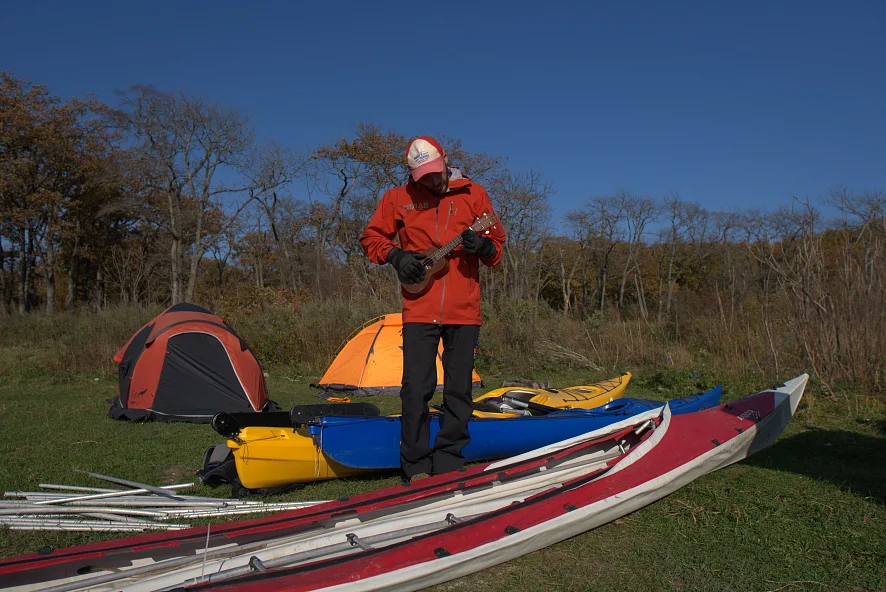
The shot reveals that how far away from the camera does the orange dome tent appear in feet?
28.0

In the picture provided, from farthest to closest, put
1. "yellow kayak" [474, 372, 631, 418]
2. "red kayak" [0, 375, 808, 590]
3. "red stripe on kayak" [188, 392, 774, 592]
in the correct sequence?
"yellow kayak" [474, 372, 631, 418], "red kayak" [0, 375, 808, 590], "red stripe on kayak" [188, 392, 774, 592]

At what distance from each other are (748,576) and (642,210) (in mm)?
40108

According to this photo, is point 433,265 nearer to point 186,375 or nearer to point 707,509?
point 707,509

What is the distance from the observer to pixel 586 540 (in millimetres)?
2820

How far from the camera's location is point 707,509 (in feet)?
10.3

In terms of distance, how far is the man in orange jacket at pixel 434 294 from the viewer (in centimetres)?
373

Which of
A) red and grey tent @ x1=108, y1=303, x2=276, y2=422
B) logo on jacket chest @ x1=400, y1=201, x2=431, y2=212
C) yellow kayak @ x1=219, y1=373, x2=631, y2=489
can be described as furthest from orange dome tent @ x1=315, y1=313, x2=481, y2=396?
logo on jacket chest @ x1=400, y1=201, x2=431, y2=212

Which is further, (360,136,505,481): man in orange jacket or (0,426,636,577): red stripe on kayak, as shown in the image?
(360,136,505,481): man in orange jacket

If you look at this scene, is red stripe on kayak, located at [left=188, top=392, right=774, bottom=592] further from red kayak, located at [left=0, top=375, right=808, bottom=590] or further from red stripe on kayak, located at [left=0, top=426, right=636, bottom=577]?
red stripe on kayak, located at [left=0, top=426, right=636, bottom=577]

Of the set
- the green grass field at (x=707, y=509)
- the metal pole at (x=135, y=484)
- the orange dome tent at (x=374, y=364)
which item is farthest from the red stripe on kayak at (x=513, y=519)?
the orange dome tent at (x=374, y=364)

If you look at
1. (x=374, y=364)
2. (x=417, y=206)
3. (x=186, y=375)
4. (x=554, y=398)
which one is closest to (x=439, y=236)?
(x=417, y=206)

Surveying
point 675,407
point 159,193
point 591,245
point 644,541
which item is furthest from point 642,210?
point 644,541

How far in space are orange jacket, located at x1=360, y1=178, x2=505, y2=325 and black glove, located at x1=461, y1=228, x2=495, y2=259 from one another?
10 centimetres

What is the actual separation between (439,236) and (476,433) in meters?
1.31
